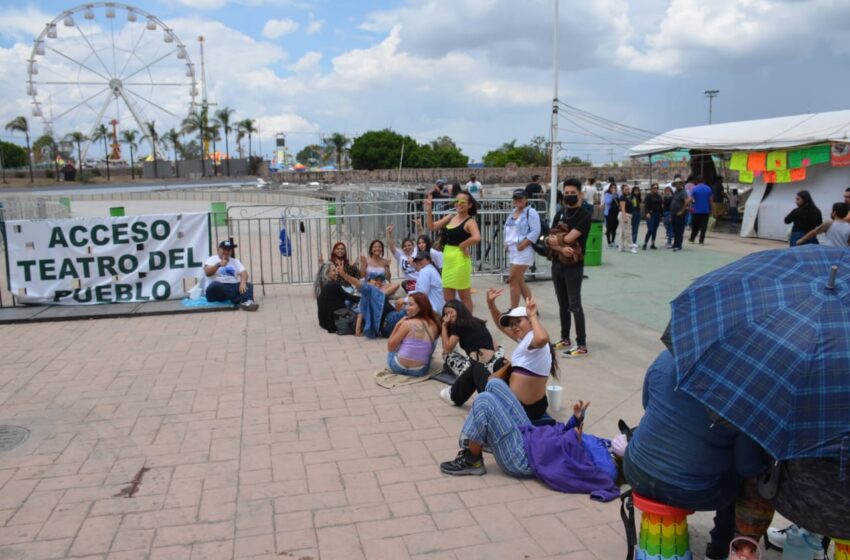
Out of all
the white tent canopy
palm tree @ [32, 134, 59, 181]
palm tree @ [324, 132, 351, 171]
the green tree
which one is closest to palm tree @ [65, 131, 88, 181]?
palm tree @ [32, 134, 59, 181]

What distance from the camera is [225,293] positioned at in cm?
965

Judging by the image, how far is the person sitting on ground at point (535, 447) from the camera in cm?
432

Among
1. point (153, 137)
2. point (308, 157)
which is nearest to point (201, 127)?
point (153, 137)

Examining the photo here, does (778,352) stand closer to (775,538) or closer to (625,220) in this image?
(775,538)

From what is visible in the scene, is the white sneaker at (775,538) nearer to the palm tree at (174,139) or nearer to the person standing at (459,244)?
the person standing at (459,244)

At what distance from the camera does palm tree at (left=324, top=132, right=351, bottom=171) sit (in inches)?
3922

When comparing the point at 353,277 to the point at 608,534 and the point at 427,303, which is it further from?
the point at 608,534

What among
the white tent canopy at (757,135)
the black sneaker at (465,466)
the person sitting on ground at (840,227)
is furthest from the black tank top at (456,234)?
the white tent canopy at (757,135)

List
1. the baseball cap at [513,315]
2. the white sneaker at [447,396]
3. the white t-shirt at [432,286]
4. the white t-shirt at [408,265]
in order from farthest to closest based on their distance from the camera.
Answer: the white t-shirt at [408,265] → the white t-shirt at [432,286] → the white sneaker at [447,396] → the baseball cap at [513,315]

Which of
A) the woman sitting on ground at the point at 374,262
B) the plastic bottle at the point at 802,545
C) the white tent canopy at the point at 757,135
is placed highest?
the white tent canopy at the point at 757,135

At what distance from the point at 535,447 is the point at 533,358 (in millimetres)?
615

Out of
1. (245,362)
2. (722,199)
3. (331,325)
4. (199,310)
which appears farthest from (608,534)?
(722,199)

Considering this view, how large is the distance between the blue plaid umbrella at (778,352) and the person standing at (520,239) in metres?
5.69

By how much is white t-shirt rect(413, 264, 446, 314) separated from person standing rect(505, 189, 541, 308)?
1.07 m
